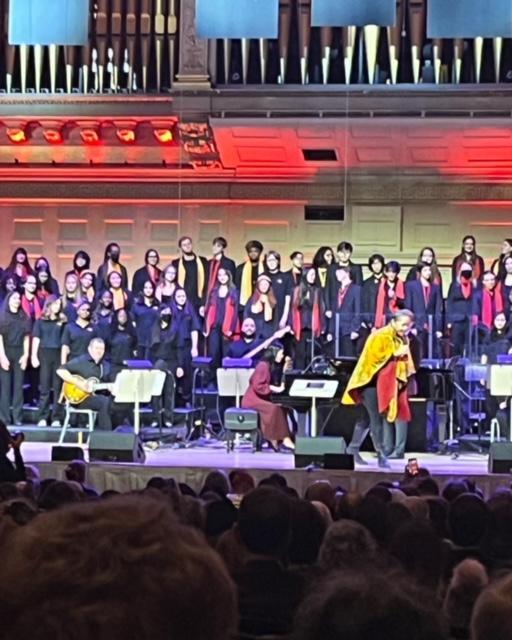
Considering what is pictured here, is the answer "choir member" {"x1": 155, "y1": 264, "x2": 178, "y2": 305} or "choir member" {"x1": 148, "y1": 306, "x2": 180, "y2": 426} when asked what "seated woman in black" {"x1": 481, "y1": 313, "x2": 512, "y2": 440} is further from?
"choir member" {"x1": 155, "y1": 264, "x2": 178, "y2": 305}

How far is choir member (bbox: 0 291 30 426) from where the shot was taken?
1061cm

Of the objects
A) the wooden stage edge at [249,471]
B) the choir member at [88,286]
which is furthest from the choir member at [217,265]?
the wooden stage edge at [249,471]

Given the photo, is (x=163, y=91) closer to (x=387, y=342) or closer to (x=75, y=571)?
(x=387, y=342)

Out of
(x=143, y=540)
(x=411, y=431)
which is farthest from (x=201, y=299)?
(x=143, y=540)

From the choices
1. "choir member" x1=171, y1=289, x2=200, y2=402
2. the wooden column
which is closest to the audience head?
"choir member" x1=171, y1=289, x2=200, y2=402

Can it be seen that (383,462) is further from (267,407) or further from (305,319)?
(305,319)

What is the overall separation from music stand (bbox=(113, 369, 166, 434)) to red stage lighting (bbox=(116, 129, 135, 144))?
11.2 feet

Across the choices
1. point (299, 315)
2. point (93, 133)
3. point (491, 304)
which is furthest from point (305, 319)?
point (93, 133)

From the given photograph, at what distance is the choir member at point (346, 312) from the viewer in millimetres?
10703

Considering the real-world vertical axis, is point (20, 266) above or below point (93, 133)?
below

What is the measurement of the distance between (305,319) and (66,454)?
380cm

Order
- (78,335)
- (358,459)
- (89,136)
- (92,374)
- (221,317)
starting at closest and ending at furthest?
1. (358,459)
2. (92,374)
3. (78,335)
4. (221,317)
5. (89,136)

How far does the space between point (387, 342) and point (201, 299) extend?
9.24 ft

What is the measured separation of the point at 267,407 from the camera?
31.3 ft
